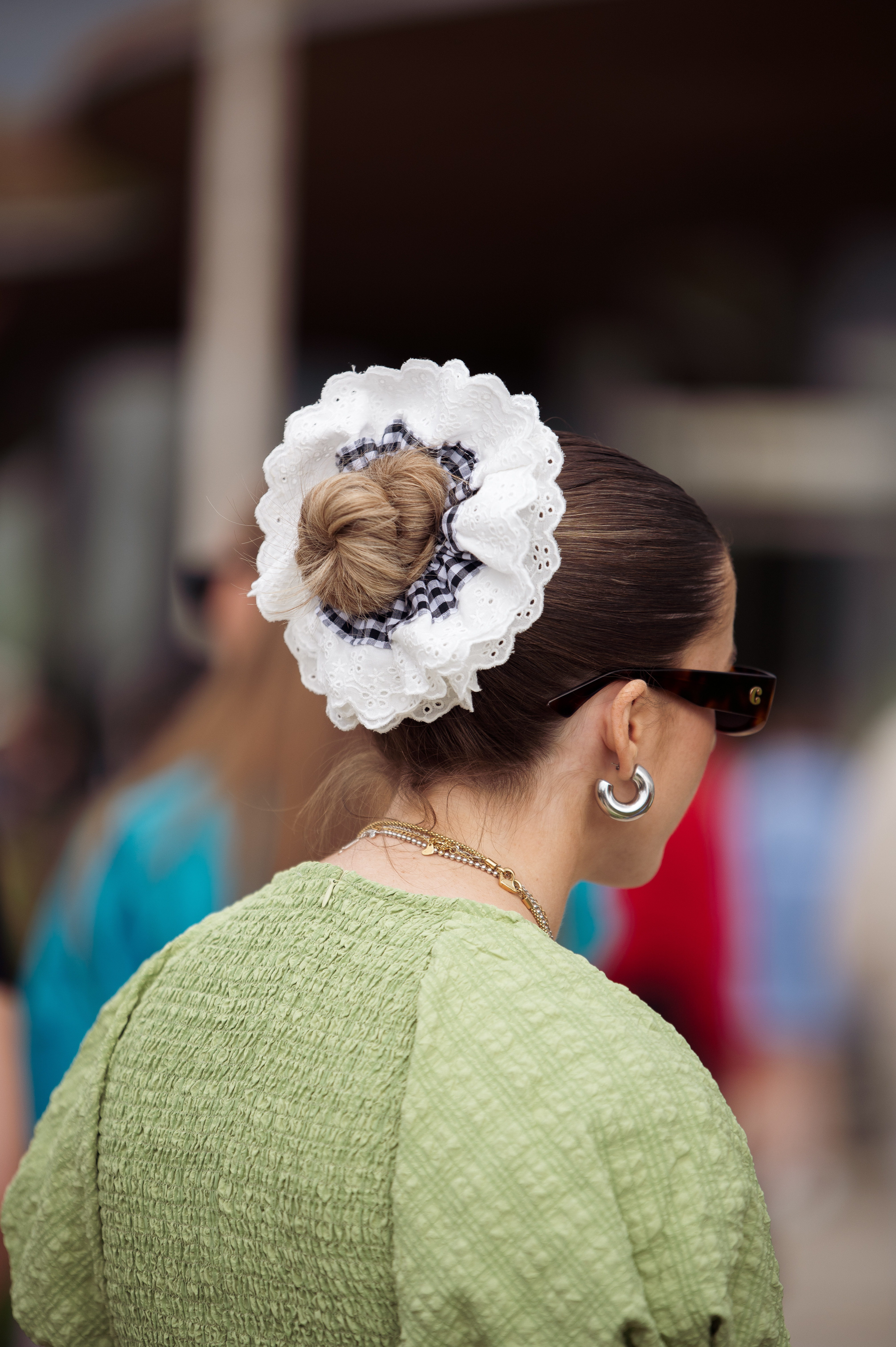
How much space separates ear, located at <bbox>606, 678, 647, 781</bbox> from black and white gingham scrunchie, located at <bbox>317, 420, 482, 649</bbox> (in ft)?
0.63

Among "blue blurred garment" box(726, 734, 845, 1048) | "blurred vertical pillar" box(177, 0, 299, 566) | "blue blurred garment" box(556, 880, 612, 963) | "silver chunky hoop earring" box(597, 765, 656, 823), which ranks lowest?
"blue blurred garment" box(726, 734, 845, 1048)

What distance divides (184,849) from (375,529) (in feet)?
3.90

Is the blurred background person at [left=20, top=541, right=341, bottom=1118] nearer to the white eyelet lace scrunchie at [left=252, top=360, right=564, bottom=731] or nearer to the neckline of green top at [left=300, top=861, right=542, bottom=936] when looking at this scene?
the white eyelet lace scrunchie at [left=252, top=360, right=564, bottom=731]

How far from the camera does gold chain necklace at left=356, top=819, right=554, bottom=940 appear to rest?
119 cm

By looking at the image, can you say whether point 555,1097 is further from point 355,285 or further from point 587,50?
point 355,285

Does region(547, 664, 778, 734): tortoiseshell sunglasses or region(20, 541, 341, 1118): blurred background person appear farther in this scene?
region(20, 541, 341, 1118): blurred background person

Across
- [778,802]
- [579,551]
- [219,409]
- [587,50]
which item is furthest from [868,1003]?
[587,50]

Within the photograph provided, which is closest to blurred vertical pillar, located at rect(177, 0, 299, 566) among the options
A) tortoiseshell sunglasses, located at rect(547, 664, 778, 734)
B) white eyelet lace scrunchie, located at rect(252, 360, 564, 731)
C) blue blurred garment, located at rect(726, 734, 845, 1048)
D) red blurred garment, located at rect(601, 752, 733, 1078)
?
blue blurred garment, located at rect(726, 734, 845, 1048)

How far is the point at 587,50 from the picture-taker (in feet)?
18.6

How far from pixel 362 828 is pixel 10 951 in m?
0.65

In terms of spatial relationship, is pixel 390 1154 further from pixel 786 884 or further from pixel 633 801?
pixel 786 884

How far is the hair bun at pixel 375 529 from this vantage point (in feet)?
4.00

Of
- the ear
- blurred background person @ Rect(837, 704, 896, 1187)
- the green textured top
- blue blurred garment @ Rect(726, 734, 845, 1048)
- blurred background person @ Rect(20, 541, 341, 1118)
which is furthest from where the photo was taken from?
blue blurred garment @ Rect(726, 734, 845, 1048)

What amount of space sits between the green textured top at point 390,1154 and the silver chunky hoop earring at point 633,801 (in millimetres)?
196
